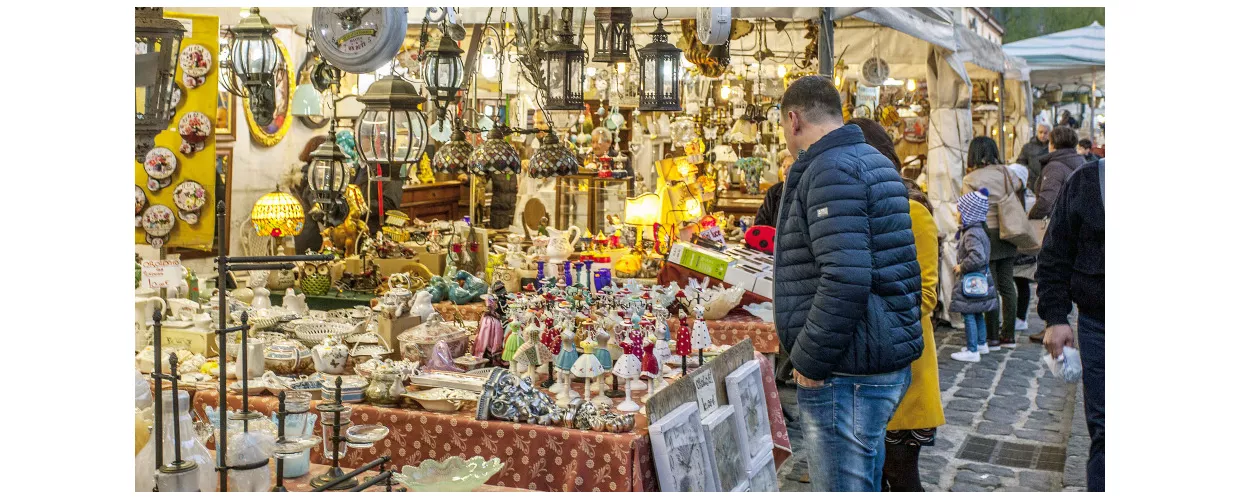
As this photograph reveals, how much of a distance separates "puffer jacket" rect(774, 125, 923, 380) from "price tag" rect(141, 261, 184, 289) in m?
2.68

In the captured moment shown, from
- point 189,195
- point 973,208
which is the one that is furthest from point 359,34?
point 973,208

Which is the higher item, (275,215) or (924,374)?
(275,215)

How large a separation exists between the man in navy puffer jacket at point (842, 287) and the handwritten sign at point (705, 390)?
0.55 m

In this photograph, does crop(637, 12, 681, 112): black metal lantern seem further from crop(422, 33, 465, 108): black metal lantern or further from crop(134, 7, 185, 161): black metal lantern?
crop(134, 7, 185, 161): black metal lantern

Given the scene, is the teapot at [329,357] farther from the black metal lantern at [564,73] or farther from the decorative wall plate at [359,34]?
the black metal lantern at [564,73]

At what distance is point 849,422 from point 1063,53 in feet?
32.6

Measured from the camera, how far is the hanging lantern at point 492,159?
4.75 m

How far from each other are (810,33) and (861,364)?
3.81 m

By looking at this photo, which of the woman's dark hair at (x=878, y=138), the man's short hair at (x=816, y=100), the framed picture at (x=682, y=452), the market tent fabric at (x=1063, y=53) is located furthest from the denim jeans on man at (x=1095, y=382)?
the market tent fabric at (x=1063, y=53)

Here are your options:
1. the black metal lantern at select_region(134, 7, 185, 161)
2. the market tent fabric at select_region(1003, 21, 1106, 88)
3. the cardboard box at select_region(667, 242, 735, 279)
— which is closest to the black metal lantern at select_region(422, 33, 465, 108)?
the black metal lantern at select_region(134, 7, 185, 161)

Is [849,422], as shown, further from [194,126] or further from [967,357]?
[967,357]

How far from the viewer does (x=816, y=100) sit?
298 centimetres

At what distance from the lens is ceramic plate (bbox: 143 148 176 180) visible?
4.48 metres

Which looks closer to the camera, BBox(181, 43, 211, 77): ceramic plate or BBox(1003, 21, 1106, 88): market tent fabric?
BBox(181, 43, 211, 77): ceramic plate
